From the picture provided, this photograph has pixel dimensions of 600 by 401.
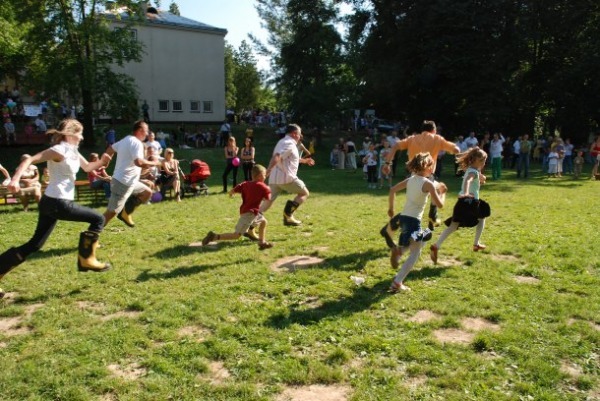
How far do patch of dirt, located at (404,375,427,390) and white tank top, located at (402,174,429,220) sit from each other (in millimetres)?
2289

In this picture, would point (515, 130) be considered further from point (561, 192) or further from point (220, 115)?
point (220, 115)

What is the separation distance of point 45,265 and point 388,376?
5.39 metres

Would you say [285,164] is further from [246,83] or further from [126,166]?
[246,83]

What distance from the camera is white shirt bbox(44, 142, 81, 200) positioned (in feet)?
18.2

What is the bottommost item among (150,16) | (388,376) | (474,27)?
(388,376)

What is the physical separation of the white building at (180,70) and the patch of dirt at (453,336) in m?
40.7

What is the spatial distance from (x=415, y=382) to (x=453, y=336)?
41.2 inches

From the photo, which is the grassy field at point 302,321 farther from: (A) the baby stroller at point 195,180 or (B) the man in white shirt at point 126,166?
(A) the baby stroller at point 195,180

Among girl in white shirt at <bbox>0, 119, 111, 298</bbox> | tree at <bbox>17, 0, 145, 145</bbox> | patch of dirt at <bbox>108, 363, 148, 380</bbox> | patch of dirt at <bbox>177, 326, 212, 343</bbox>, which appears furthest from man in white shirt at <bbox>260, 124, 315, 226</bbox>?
tree at <bbox>17, 0, 145, 145</bbox>

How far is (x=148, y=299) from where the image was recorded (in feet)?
18.8

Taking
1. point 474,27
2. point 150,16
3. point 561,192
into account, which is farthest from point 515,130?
point 150,16

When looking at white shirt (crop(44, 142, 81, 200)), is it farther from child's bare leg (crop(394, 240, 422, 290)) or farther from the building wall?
the building wall

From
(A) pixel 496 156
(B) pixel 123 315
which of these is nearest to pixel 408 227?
(B) pixel 123 315

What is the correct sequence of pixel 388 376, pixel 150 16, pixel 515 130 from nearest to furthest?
pixel 388 376, pixel 515 130, pixel 150 16
